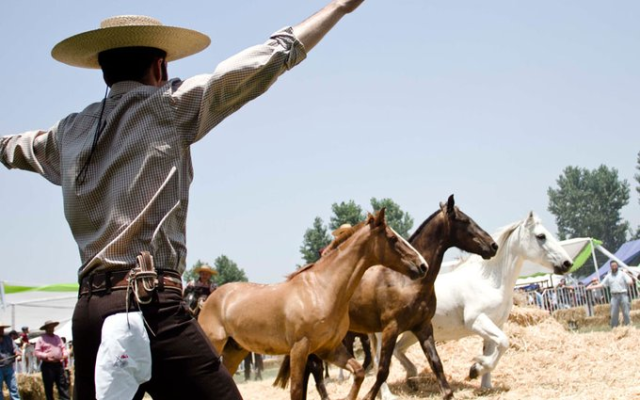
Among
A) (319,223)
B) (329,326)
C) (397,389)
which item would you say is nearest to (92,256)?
(329,326)

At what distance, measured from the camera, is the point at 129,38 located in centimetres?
275

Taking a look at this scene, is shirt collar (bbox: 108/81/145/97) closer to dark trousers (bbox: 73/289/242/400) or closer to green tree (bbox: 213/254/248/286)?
dark trousers (bbox: 73/289/242/400)

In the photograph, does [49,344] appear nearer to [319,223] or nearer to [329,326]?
[329,326]

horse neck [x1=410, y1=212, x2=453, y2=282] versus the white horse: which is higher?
horse neck [x1=410, y1=212, x2=453, y2=282]

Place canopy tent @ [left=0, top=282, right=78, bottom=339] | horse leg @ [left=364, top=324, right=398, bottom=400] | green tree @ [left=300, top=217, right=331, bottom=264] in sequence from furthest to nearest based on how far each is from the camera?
green tree @ [left=300, top=217, right=331, bottom=264], canopy tent @ [left=0, top=282, right=78, bottom=339], horse leg @ [left=364, top=324, right=398, bottom=400]

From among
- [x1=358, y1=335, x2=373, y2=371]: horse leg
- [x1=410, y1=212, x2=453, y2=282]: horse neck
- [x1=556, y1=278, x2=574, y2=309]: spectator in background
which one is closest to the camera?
[x1=410, y1=212, x2=453, y2=282]: horse neck

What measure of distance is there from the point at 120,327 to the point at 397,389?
9.28m

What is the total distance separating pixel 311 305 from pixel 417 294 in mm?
2316

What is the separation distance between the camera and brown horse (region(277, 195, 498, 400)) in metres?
9.66

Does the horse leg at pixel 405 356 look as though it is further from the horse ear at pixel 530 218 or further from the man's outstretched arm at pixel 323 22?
the man's outstretched arm at pixel 323 22

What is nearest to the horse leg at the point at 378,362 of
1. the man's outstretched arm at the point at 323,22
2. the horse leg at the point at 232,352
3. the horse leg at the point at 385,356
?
the horse leg at the point at 385,356

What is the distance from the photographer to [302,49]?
262cm

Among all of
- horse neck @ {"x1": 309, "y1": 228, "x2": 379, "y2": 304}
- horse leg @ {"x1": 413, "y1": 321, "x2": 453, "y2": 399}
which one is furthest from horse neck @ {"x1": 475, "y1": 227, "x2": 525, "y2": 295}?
horse neck @ {"x1": 309, "y1": 228, "x2": 379, "y2": 304}

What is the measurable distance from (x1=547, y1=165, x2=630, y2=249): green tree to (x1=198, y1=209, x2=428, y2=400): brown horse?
11735cm
